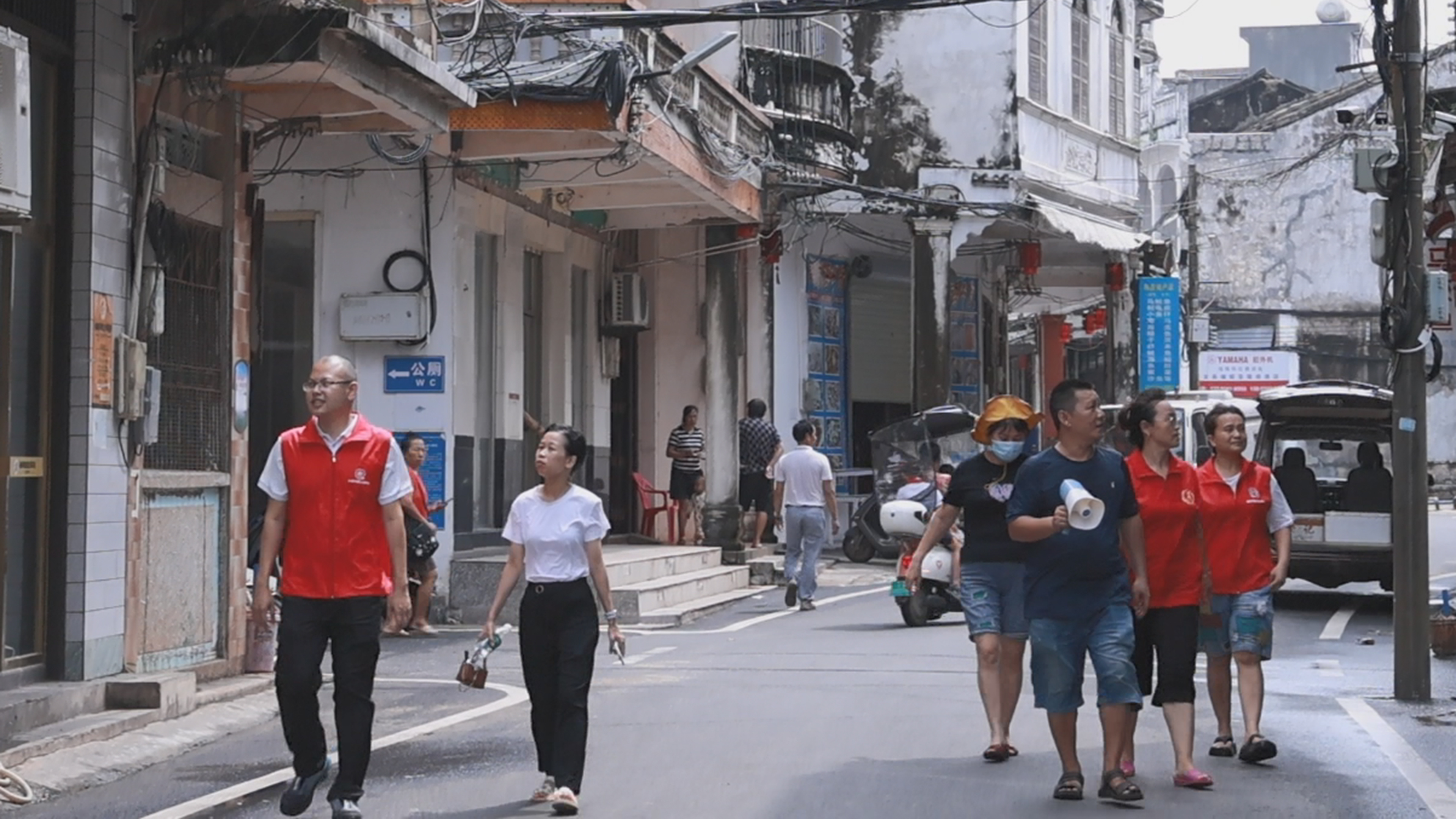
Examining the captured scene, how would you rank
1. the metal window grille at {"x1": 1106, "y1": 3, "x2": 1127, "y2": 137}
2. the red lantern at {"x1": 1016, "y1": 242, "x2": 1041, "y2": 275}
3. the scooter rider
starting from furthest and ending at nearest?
the metal window grille at {"x1": 1106, "y1": 3, "x2": 1127, "y2": 137} < the red lantern at {"x1": 1016, "y1": 242, "x2": 1041, "y2": 275} < the scooter rider

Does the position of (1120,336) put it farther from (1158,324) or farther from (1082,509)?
(1082,509)

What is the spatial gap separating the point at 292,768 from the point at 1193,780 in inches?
164

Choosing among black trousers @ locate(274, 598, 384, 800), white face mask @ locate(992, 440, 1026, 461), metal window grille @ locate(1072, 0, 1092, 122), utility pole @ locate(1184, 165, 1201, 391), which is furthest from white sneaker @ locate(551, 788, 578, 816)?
utility pole @ locate(1184, 165, 1201, 391)

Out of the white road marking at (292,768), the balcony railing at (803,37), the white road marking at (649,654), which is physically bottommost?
the white road marking at (292,768)

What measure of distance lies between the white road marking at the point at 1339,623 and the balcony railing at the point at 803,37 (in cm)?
1008

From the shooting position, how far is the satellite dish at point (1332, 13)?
62875mm

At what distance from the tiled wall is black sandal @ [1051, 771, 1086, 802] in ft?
18.6

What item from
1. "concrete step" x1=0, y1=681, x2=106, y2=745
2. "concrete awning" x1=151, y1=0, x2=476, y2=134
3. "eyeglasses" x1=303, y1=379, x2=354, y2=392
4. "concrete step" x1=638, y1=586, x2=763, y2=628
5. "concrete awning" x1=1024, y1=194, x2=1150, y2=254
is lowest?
"concrete step" x1=638, y1=586, x2=763, y2=628

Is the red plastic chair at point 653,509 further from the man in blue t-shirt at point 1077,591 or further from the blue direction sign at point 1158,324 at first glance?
the man in blue t-shirt at point 1077,591

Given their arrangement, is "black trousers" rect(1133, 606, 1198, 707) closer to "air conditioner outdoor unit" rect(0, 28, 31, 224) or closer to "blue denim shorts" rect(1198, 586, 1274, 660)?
"blue denim shorts" rect(1198, 586, 1274, 660)

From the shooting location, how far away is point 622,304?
2389 centimetres

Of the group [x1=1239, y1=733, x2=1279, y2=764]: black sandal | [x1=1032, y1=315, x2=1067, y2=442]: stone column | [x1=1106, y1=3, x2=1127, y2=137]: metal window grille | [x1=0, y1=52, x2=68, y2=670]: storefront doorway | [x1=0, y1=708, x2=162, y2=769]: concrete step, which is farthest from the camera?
[x1=1032, y1=315, x2=1067, y2=442]: stone column

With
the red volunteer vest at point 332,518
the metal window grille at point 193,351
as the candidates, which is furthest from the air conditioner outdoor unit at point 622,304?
the red volunteer vest at point 332,518

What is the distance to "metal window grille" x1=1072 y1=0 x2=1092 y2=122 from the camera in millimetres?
31703
